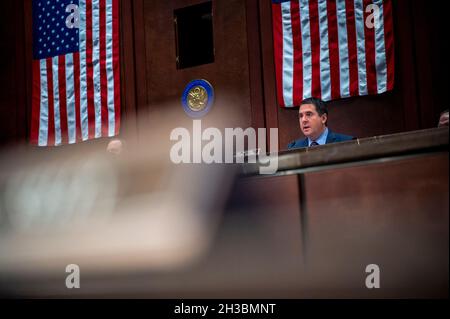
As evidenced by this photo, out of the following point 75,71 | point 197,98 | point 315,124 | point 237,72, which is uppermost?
point 75,71

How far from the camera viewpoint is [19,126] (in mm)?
5219

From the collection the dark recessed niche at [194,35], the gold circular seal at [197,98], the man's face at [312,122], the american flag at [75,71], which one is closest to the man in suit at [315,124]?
the man's face at [312,122]

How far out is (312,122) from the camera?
3.51 meters

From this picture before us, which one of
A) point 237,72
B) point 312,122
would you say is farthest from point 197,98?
point 312,122

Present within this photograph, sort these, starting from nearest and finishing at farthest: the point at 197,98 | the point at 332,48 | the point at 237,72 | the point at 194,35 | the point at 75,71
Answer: the point at 332,48 < the point at 237,72 < the point at 197,98 < the point at 194,35 < the point at 75,71

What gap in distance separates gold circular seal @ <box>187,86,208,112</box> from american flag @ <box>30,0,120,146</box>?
68 cm

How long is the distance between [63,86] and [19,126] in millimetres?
614

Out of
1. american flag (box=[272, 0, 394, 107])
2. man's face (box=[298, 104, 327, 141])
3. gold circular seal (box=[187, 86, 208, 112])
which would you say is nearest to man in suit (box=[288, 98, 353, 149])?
man's face (box=[298, 104, 327, 141])

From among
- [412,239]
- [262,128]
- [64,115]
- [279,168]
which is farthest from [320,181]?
[64,115]

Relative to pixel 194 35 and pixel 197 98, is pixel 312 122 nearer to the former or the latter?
pixel 197 98

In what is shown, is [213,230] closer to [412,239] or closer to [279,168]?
[279,168]

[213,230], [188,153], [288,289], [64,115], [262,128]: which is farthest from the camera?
[64,115]

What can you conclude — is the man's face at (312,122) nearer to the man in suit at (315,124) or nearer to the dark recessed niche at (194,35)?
the man in suit at (315,124)

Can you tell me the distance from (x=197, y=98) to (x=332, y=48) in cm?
120
